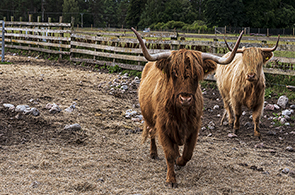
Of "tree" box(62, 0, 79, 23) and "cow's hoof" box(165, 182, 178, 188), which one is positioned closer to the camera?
"cow's hoof" box(165, 182, 178, 188)

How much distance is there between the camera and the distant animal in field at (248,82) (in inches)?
201

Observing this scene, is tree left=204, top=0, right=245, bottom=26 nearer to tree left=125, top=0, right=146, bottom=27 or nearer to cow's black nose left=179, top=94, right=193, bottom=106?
tree left=125, top=0, right=146, bottom=27

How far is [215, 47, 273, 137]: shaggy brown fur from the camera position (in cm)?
510

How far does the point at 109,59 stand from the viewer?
1195cm

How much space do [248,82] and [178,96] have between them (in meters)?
2.98

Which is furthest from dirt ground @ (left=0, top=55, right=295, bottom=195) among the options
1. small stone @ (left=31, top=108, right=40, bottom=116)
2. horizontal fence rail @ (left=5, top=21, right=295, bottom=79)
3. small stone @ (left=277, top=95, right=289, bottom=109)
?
horizontal fence rail @ (left=5, top=21, right=295, bottom=79)

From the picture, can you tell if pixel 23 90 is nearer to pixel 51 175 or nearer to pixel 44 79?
pixel 44 79

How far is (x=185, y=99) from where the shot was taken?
2.88 meters

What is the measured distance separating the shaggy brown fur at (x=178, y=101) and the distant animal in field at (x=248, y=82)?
6.73 ft

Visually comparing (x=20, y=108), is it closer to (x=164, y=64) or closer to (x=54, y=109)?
(x=54, y=109)

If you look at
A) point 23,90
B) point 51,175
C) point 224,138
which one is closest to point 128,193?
point 51,175

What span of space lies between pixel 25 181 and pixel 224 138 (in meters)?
3.67

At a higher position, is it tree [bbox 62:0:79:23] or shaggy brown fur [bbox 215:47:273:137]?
tree [bbox 62:0:79:23]

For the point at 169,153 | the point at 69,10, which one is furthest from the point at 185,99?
the point at 69,10
